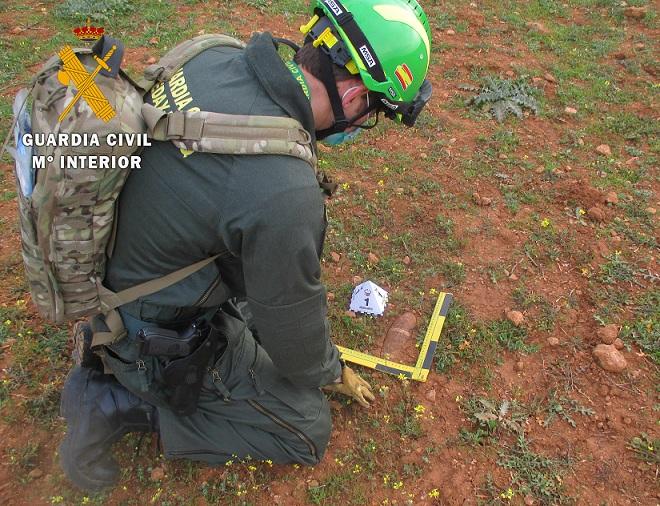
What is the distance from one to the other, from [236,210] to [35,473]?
90.6 inches

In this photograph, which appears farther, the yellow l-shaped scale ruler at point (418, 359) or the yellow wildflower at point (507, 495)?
the yellow l-shaped scale ruler at point (418, 359)

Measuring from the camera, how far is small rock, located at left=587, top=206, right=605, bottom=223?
4992mm

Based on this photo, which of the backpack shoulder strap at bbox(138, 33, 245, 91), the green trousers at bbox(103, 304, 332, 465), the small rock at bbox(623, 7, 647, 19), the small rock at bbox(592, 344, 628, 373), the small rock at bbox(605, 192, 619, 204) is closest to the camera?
the backpack shoulder strap at bbox(138, 33, 245, 91)

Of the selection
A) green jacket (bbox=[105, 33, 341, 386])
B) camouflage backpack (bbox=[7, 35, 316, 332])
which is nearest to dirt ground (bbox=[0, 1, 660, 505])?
green jacket (bbox=[105, 33, 341, 386])

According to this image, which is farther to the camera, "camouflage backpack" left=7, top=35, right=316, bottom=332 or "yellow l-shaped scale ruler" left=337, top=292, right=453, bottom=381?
"yellow l-shaped scale ruler" left=337, top=292, right=453, bottom=381

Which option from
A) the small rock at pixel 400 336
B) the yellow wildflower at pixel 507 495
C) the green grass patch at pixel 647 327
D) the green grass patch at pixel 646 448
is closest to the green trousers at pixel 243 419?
the small rock at pixel 400 336

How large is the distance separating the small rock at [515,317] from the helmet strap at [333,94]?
7.42ft

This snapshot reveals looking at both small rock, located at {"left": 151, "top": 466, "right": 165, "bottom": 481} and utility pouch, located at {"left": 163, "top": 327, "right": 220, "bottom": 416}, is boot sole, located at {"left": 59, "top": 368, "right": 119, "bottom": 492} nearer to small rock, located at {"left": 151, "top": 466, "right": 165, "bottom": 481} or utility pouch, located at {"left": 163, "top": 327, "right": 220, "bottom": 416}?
small rock, located at {"left": 151, "top": 466, "right": 165, "bottom": 481}

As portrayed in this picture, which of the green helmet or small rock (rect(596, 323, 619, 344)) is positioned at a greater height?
the green helmet

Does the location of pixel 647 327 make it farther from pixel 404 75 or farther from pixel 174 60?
pixel 174 60

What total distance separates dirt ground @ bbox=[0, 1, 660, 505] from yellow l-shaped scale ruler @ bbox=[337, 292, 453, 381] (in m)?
0.06

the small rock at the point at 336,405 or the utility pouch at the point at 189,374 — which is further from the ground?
the utility pouch at the point at 189,374

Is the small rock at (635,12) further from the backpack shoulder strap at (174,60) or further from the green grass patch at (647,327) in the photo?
the backpack shoulder strap at (174,60)

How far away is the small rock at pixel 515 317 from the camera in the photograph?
13.7 feet
